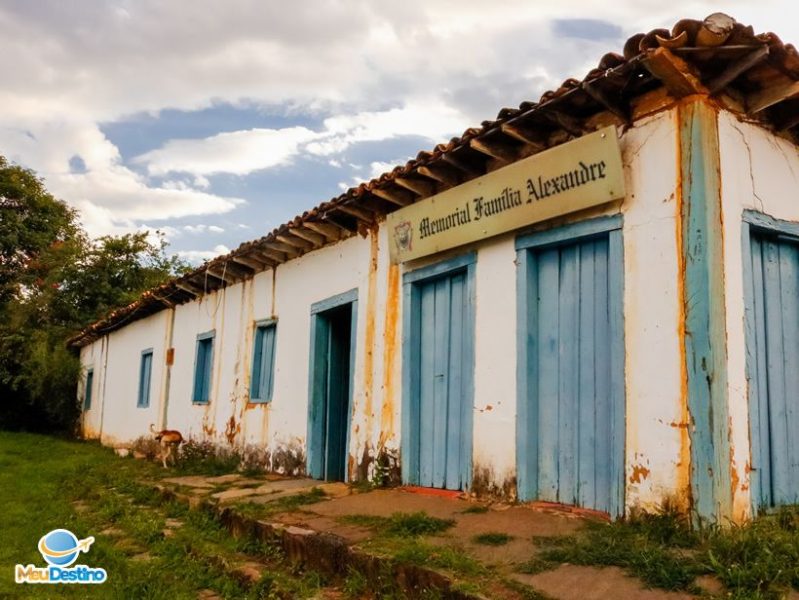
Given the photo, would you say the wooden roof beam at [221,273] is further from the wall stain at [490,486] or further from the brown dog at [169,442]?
the wall stain at [490,486]

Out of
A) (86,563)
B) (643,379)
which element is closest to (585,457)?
(643,379)

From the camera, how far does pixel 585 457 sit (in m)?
5.09

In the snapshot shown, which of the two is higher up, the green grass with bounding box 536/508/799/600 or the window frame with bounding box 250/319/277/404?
the window frame with bounding box 250/319/277/404

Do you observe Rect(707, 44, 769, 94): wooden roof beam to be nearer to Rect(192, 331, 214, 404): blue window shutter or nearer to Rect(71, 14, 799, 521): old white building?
Rect(71, 14, 799, 521): old white building

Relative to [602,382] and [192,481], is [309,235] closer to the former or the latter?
[192,481]

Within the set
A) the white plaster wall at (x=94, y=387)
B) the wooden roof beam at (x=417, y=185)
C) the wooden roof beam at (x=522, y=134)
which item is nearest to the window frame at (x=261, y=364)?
the wooden roof beam at (x=417, y=185)

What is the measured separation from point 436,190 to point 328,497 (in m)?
3.21

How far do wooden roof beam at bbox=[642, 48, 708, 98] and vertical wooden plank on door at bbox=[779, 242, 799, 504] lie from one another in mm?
1526

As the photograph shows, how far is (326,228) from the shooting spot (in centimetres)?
838

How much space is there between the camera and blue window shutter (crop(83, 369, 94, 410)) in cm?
2028

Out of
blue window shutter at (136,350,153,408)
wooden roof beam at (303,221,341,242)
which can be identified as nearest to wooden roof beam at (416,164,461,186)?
wooden roof beam at (303,221,341,242)

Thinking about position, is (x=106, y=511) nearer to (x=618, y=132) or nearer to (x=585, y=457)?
(x=585, y=457)

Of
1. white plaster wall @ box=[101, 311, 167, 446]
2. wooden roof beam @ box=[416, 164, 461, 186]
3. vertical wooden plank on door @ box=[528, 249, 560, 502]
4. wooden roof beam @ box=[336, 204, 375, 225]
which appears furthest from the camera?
white plaster wall @ box=[101, 311, 167, 446]

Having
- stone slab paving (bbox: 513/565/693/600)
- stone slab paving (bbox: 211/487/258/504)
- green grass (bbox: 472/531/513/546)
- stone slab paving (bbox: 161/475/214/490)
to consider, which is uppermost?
green grass (bbox: 472/531/513/546)
